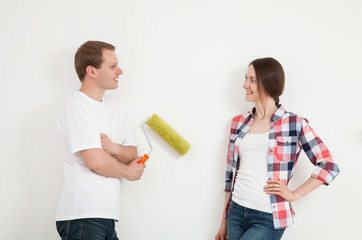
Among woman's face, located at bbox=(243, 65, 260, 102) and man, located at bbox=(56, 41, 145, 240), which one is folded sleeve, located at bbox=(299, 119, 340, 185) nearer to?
woman's face, located at bbox=(243, 65, 260, 102)

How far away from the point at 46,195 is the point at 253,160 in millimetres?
1102

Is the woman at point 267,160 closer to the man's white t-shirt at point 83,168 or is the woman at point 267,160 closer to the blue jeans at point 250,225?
the blue jeans at point 250,225

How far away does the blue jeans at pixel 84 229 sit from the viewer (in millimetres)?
1259

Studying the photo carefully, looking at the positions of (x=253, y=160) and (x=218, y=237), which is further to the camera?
(x=218, y=237)

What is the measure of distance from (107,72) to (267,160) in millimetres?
832

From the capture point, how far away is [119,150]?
144 centimetres

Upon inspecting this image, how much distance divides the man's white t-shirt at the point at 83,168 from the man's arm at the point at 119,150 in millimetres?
49

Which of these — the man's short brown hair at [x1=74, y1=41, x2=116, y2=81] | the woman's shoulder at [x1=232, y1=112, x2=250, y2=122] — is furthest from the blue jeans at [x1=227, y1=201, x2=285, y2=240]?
the man's short brown hair at [x1=74, y1=41, x2=116, y2=81]

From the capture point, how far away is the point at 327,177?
1.28 metres

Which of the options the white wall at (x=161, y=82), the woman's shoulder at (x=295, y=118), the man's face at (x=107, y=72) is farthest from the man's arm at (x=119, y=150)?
the woman's shoulder at (x=295, y=118)

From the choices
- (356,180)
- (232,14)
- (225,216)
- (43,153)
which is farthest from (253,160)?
(43,153)

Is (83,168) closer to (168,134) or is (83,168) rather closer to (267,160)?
(168,134)

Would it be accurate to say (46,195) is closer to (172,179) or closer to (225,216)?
(172,179)

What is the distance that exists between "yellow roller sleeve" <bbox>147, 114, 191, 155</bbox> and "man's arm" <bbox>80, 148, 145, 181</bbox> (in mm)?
211
